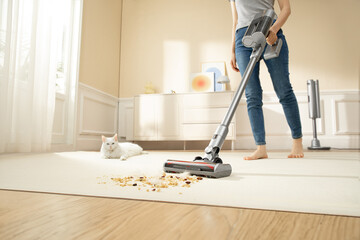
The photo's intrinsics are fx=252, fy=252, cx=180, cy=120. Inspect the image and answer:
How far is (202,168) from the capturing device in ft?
2.78

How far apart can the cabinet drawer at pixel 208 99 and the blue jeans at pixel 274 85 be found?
5.12ft

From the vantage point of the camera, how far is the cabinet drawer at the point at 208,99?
321 cm

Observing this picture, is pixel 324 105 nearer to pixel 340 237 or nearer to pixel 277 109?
pixel 277 109

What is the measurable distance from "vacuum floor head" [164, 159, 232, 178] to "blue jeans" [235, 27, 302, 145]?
86 cm

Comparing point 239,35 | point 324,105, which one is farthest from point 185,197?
point 324,105

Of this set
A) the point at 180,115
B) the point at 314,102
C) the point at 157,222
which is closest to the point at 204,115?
the point at 180,115

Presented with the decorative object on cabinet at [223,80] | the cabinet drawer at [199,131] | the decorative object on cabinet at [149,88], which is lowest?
the cabinet drawer at [199,131]

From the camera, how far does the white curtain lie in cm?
204

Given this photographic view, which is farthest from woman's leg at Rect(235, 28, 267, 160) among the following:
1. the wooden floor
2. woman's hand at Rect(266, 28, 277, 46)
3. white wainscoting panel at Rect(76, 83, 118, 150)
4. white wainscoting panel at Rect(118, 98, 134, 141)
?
white wainscoting panel at Rect(118, 98, 134, 141)

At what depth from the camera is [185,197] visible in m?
0.55

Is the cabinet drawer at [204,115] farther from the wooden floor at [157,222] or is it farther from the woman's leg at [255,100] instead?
the wooden floor at [157,222]

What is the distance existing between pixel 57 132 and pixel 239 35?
2.15 m

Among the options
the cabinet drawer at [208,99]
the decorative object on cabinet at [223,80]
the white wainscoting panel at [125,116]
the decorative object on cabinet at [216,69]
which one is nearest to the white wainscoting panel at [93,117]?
the white wainscoting panel at [125,116]

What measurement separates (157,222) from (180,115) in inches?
116
